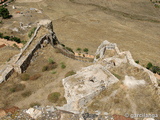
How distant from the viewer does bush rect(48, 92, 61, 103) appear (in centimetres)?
1625

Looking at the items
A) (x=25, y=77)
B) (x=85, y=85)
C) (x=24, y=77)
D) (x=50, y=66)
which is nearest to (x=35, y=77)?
(x=25, y=77)

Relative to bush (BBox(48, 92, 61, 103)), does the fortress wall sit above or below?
above

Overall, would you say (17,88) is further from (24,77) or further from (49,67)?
(49,67)

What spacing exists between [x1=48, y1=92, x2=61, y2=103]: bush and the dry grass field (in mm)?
433

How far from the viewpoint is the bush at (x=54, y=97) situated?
1625 centimetres

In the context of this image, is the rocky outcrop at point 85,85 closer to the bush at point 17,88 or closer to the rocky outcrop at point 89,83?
the rocky outcrop at point 89,83

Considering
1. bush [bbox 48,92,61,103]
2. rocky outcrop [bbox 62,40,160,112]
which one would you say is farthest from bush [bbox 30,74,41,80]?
rocky outcrop [bbox 62,40,160,112]

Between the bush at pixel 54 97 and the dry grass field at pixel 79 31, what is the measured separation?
43 cm

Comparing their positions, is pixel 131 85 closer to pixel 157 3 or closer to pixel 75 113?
pixel 75 113

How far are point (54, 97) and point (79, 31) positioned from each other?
122 feet

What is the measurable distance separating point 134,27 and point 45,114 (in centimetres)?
5125

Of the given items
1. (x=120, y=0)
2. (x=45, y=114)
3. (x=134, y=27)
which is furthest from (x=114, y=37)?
(x=120, y=0)

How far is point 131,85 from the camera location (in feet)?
52.8

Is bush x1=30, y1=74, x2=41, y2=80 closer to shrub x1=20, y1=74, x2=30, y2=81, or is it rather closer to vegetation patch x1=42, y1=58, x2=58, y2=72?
shrub x1=20, y1=74, x2=30, y2=81
